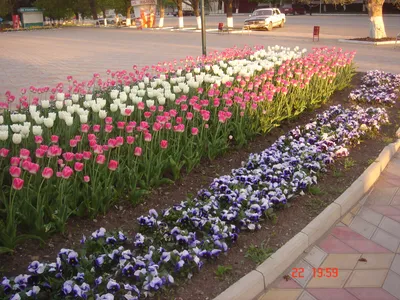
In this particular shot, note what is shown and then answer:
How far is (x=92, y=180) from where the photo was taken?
152 inches

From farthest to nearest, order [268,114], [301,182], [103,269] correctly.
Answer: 1. [268,114]
2. [301,182]
3. [103,269]

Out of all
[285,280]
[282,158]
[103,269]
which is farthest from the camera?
[282,158]

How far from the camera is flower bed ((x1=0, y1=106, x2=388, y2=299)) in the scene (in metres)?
2.91

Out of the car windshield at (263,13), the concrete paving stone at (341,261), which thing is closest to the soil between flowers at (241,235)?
the concrete paving stone at (341,261)

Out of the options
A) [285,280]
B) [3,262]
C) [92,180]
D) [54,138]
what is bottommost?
[285,280]

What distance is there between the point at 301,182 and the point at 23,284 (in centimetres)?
276

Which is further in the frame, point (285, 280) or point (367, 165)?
point (367, 165)

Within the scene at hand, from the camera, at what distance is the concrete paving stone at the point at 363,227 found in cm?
419

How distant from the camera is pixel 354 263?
3.68 m

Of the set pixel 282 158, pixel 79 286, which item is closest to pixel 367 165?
pixel 282 158

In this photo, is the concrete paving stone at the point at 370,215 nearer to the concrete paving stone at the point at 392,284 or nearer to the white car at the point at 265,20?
the concrete paving stone at the point at 392,284

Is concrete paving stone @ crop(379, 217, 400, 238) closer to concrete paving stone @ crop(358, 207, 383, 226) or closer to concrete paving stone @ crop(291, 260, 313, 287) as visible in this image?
concrete paving stone @ crop(358, 207, 383, 226)

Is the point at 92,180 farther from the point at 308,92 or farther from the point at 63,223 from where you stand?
the point at 308,92
